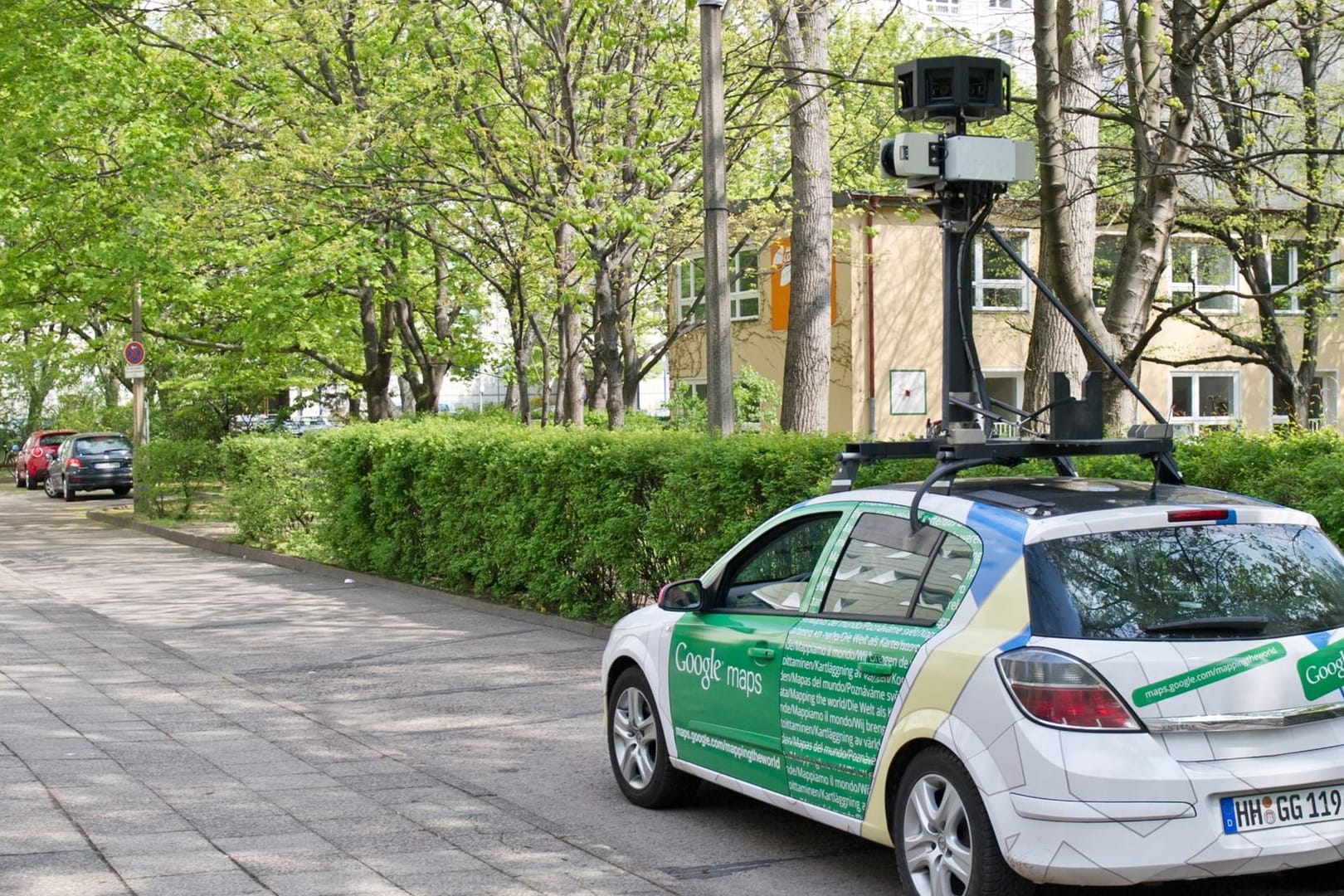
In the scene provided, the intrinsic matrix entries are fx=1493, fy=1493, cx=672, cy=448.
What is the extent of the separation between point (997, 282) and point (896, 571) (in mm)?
29387

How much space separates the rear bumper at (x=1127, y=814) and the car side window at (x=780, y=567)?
160cm

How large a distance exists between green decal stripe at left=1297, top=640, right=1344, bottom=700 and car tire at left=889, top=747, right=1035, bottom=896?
1.13m

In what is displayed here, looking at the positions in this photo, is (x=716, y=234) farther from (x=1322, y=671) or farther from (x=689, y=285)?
(x=689, y=285)

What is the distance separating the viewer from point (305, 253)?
2409 centimetres

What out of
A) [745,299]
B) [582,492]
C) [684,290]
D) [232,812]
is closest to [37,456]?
[684,290]

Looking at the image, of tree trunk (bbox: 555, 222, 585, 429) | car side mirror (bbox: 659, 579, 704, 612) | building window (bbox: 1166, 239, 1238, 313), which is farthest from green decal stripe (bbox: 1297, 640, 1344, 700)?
building window (bbox: 1166, 239, 1238, 313)

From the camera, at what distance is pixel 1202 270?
32156 millimetres

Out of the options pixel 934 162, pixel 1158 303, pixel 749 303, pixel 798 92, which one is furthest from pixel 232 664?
pixel 749 303

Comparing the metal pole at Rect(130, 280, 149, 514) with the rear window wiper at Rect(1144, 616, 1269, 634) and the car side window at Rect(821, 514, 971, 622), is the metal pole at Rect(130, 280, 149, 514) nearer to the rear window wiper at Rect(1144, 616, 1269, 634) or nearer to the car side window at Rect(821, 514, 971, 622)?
the car side window at Rect(821, 514, 971, 622)

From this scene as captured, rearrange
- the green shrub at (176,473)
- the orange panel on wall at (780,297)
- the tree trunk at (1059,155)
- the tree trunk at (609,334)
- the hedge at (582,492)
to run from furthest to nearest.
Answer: the orange panel on wall at (780,297) < the green shrub at (176,473) < the tree trunk at (609,334) < the tree trunk at (1059,155) < the hedge at (582,492)

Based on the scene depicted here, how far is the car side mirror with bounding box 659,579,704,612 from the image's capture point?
688 cm

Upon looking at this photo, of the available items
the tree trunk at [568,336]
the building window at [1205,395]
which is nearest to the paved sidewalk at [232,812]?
the tree trunk at [568,336]

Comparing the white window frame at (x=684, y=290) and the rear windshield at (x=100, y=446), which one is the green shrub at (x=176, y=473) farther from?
the rear windshield at (x=100, y=446)

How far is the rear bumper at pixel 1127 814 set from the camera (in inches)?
184
